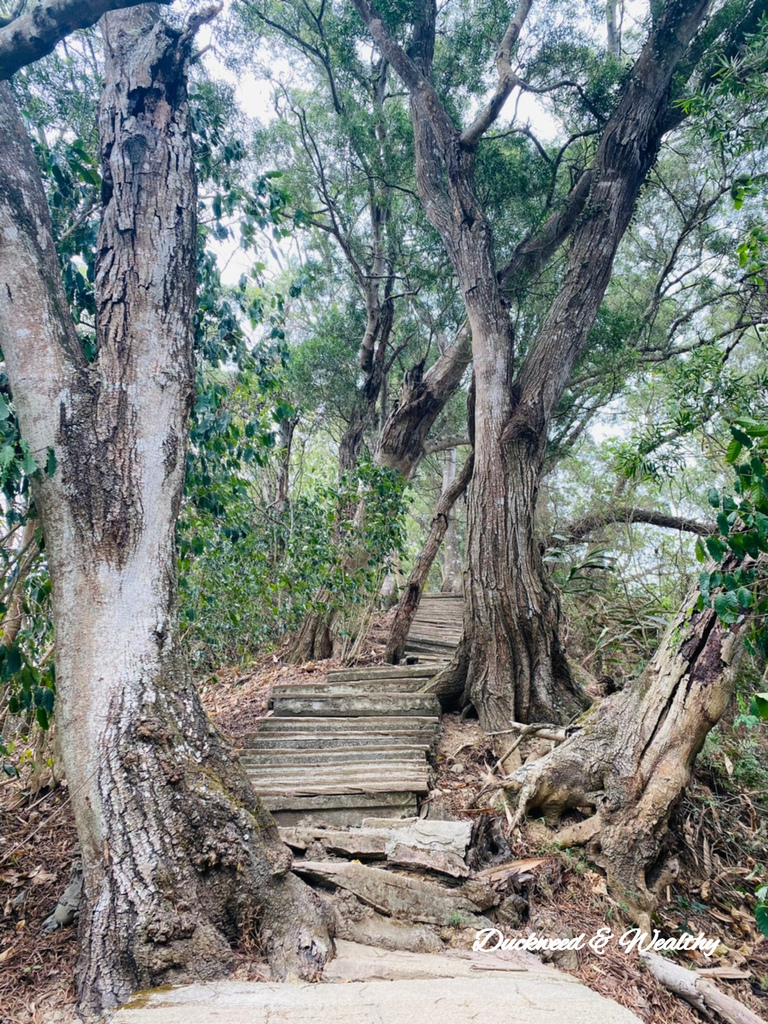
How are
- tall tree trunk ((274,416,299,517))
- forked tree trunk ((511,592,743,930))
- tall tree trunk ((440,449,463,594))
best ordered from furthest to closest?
1. tall tree trunk ((440,449,463,594))
2. tall tree trunk ((274,416,299,517))
3. forked tree trunk ((511,592,743,930))

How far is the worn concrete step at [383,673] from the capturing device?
546 centimetres

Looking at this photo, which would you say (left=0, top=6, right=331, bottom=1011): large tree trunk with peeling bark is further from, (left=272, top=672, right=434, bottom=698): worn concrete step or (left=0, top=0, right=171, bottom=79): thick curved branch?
(left=272, top=672, right=434, bottom=698): worn concrete step

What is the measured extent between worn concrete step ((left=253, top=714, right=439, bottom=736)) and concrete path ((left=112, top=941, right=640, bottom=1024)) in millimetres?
2164

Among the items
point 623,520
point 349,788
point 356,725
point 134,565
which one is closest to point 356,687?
point 356,725

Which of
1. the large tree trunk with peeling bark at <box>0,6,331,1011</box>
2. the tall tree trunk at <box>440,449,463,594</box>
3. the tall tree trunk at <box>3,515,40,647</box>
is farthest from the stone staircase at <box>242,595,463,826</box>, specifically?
the tall tree trunk at <box>440,449,463,594</box>

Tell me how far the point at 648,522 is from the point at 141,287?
724cm

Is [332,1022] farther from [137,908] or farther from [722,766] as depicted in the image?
[722,766]

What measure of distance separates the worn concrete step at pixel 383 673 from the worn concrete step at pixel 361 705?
25.4 inches

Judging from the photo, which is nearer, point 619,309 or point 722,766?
point 722,766

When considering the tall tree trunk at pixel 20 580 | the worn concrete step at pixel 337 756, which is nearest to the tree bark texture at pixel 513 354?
the worn concrete step at pixel 337 756

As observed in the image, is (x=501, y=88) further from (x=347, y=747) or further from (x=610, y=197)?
(x=347, y=747)

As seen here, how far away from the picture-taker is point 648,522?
7.99 m

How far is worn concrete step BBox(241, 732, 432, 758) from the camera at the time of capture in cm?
418

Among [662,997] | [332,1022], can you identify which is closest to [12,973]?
[332,1022]
